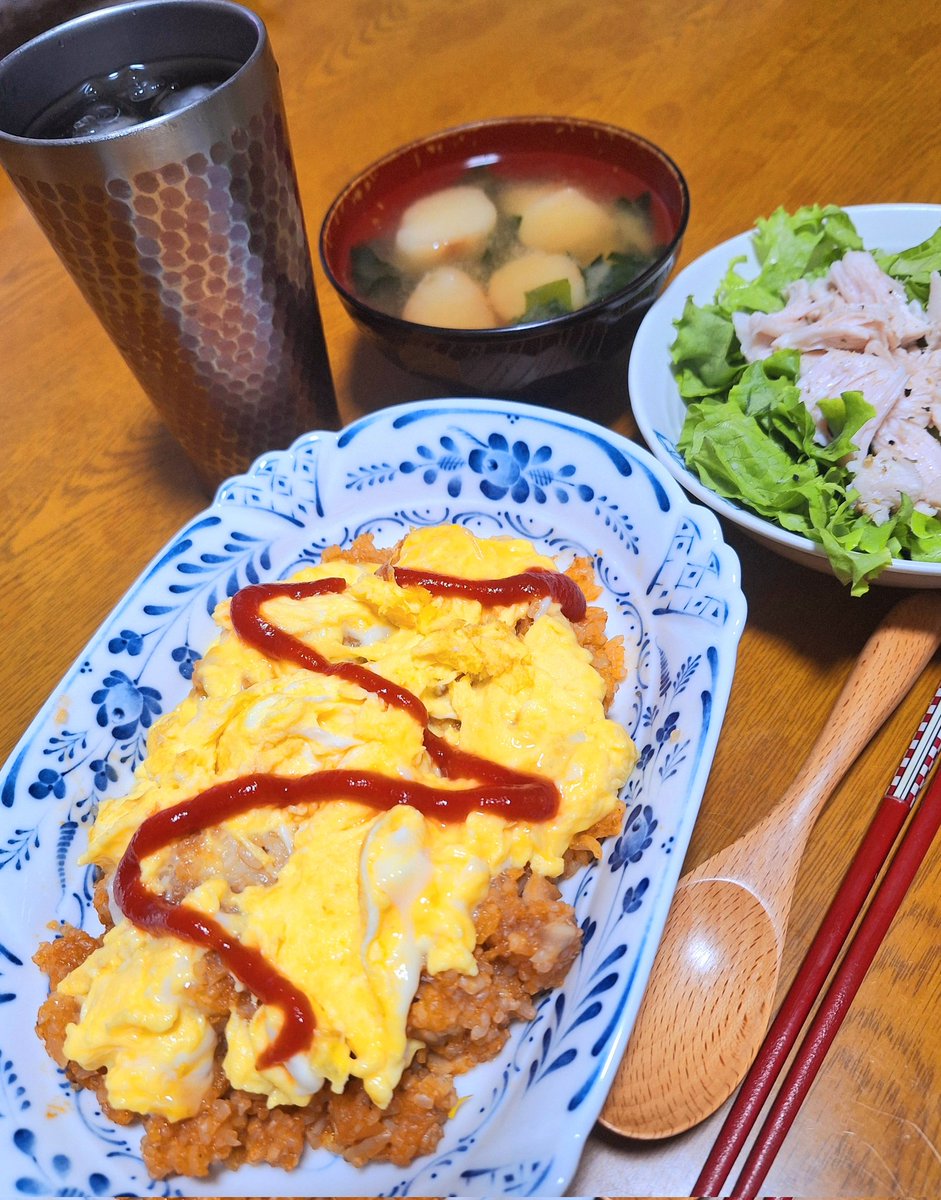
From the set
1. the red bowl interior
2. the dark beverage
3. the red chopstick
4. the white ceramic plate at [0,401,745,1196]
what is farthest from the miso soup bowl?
the red chopstick

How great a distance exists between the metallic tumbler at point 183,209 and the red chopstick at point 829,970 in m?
1.49

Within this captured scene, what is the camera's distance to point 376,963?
1.23 m

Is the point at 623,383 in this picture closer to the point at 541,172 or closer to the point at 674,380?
the point at 674,380

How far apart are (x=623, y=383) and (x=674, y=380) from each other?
10.4 inches

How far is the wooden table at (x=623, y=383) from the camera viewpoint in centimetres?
128

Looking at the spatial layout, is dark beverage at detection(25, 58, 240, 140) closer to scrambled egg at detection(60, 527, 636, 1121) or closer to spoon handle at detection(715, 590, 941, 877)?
scrambled egg at detection(60, 527, 636, 1121)

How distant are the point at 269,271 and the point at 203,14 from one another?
47 centimetres

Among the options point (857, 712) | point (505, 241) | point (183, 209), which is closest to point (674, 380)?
point (505, 241)

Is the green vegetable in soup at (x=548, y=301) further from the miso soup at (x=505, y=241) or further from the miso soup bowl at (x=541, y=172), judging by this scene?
the miso soup bowl at (x=541, y=172)

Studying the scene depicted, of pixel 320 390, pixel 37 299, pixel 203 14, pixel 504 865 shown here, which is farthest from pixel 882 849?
pixel 37 299

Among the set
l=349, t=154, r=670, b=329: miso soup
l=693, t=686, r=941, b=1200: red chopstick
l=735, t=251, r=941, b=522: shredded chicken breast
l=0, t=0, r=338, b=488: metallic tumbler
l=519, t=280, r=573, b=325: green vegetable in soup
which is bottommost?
l=693, t=686, r=941, b=1200: red chopstick

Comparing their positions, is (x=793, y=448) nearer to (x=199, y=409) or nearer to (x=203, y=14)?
(x=199, y=409)

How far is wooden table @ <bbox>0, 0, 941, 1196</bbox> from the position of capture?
128cm

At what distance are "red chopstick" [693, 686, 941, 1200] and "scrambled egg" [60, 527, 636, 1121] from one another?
387mm
